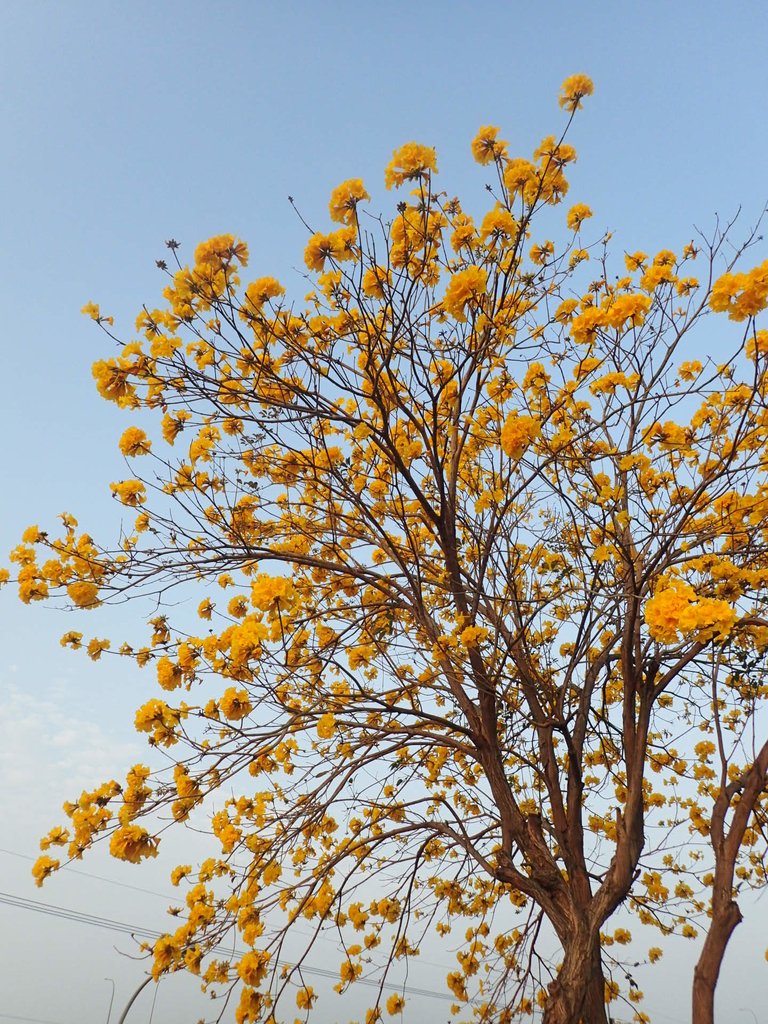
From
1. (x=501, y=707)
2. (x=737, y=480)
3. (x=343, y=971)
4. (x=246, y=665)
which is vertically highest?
(x=737, y=480)

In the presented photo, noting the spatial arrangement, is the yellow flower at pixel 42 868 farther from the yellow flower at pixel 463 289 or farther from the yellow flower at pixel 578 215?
the yellow flower at pixel 578 215

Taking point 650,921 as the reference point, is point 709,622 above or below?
above

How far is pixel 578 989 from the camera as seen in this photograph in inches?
130

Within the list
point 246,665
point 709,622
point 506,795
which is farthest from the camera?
point 506,795

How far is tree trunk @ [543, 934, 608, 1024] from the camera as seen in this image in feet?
10.8

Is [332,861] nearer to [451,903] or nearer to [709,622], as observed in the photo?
[451,903]

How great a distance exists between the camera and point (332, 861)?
381cm

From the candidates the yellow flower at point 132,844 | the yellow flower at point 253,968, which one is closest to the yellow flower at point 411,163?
the yellow flower at point 132,844

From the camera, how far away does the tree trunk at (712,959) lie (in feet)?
10.4

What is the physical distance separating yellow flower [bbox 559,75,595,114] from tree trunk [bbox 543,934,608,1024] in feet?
12.8

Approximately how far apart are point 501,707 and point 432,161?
10.6ft

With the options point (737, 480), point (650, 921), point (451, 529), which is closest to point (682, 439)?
point (737, 480)

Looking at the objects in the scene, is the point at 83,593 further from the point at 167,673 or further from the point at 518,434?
the point at 518,434

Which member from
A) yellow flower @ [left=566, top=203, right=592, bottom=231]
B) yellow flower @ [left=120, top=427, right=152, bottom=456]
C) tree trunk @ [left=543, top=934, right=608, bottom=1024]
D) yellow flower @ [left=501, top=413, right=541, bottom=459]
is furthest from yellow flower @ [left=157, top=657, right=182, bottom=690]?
yellow flower @ [left=566, top=203, right=592, bottom=231]
